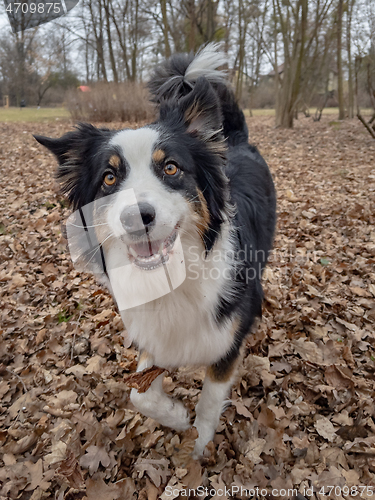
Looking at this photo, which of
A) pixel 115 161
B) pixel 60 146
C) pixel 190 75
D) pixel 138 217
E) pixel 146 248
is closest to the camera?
pixel 138 217

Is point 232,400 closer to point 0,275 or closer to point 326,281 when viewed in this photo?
point 326,281

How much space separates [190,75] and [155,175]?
64.2 inches

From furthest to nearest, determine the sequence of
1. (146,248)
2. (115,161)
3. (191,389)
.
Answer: (191,389) → (115,161) → (146,248)

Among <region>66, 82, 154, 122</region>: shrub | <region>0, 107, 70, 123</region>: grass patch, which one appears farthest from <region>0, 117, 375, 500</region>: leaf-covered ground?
<region>0, 107, 70, 123</region>: grass patch

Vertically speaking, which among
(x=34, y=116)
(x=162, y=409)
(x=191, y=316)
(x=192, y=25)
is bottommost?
(x=162, y=409)

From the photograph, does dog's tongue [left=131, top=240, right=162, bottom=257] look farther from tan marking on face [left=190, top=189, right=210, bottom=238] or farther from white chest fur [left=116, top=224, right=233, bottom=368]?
tan marking on face [left=190, top=189, right=210, bottom=238]

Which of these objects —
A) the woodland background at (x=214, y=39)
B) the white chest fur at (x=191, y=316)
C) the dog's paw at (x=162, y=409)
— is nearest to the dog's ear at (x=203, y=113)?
the white chest fur at (x=191, y=316)

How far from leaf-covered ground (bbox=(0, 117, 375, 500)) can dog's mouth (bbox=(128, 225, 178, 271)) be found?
959mm

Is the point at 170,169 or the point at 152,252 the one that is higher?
the point at 170,169

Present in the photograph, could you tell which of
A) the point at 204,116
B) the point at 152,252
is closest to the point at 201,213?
the point at 152,252

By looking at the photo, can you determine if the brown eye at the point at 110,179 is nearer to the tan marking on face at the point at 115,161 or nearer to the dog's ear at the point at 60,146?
the tan marking on face at the point at 115,161

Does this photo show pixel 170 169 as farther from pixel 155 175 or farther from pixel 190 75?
pixel 190 75

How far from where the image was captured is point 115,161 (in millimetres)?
1934

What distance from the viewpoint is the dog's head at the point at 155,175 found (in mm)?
1732
